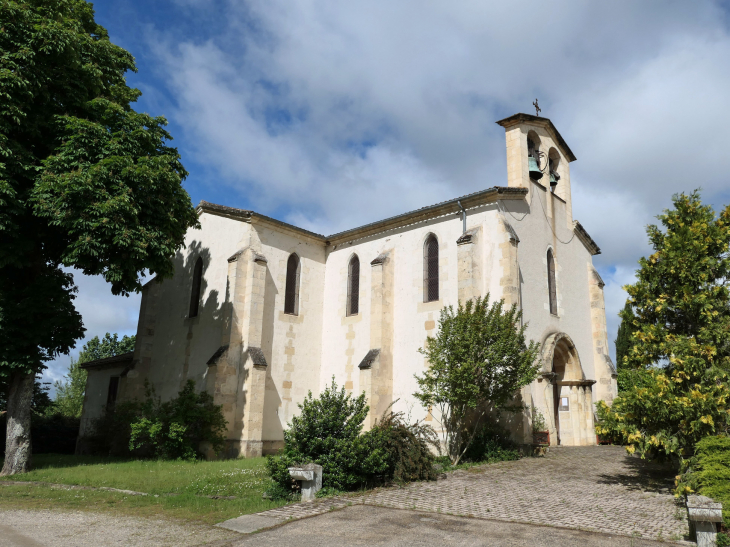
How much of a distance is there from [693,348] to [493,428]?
7196 mm

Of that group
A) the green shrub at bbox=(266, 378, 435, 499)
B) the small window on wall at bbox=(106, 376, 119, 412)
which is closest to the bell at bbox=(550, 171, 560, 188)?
the green shrub at bbox=(266, 378, 435, 499)

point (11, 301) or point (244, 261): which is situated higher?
point (244, 261)

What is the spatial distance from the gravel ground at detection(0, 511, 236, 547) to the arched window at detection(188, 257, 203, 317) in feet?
45.0

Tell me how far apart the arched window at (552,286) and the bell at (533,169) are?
291 cm

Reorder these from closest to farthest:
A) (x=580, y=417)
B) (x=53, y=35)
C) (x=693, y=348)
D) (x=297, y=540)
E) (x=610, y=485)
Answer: (x=297, y=540) < (x=693, y=348) < (x=610, y=485) < (x=53, y=35) < (x=580, y=417)

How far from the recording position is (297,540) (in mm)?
7207

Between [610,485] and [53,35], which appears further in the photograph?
[53,35]

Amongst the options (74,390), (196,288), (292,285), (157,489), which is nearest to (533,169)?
(292,285)

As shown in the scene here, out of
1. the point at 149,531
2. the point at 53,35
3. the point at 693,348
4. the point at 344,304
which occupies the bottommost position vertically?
the point at 149,531

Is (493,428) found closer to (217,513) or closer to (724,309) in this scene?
(724,309)

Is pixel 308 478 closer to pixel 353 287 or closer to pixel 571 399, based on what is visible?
pixel 353 287

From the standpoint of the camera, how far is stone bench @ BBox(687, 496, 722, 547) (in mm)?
6469

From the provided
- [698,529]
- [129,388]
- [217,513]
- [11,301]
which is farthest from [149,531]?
[129,388]

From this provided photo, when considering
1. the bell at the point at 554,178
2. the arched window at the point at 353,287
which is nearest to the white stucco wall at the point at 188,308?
the arched window at the point at 353,287
